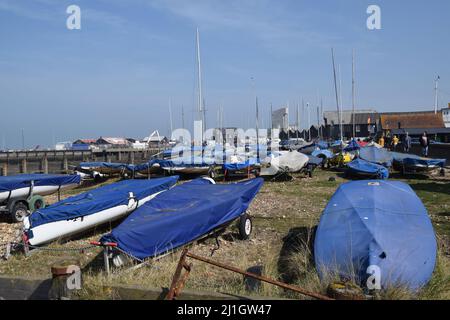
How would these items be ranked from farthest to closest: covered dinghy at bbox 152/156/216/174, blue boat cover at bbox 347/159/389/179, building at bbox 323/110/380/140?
building at bbox 323/110/380/140, covered dinghy at bbox 152/156/216/174, blue boat cover at bbox 347/159/389/179

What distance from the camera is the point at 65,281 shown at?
5738 millimetres

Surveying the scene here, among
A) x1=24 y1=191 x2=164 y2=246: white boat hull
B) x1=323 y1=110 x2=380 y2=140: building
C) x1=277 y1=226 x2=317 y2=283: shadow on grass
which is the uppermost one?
x1=323 y1=110 x2=380 y2=140: building

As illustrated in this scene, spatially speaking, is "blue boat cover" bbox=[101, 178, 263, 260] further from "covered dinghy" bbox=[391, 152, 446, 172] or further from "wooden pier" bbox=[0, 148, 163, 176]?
"wooden pier" bbox=[0, 148, 163, 176]

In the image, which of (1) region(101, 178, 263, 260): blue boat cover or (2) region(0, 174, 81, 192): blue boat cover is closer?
(1) region(101, 178, 263, 260): blue boat cover

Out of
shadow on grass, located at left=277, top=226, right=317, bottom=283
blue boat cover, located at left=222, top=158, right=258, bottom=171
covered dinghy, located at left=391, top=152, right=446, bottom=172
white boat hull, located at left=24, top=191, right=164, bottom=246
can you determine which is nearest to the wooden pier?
blue boat cover, located at left=222, top=158, right=258, bottom=171

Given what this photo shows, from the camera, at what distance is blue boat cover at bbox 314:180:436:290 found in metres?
6.41

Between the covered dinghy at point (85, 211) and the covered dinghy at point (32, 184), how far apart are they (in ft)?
10.7

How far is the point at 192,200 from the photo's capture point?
10383 mm

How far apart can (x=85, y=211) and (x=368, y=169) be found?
14.4 metres

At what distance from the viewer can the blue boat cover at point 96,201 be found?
1022 cm

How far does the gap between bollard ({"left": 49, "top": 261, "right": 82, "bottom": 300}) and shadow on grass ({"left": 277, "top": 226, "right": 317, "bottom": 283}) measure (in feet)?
11.8

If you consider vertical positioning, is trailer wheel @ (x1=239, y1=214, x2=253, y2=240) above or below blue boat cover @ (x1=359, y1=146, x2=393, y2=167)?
below

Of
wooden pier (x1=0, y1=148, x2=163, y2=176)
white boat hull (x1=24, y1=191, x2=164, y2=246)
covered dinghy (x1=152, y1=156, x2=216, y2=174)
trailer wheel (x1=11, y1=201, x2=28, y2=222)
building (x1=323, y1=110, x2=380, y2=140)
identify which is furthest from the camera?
building (x1=323, y1=110, x2=380, y2=140)
